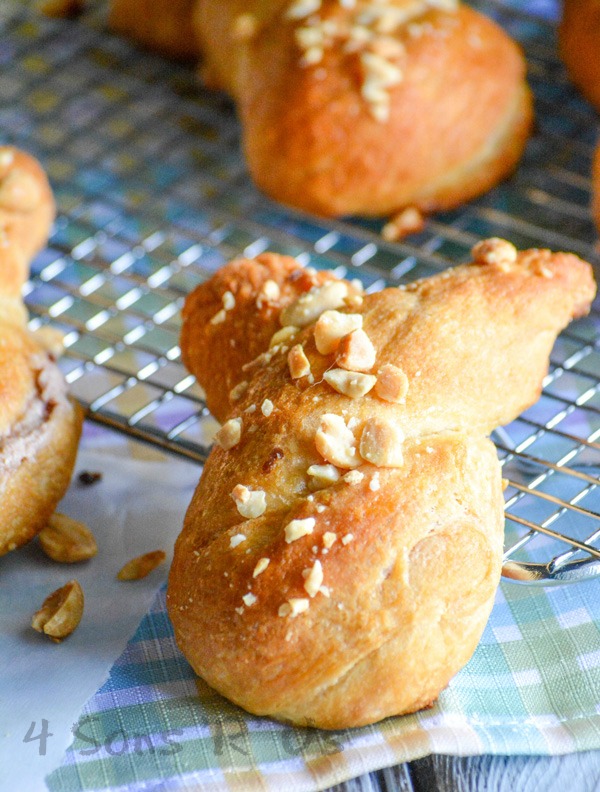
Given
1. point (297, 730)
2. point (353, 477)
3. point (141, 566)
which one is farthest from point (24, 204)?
point (297, 730)

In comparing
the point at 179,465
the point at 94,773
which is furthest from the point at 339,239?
the point at 94,773

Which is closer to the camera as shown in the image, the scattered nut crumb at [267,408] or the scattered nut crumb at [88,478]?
the scattered nut crumb at [267,408]

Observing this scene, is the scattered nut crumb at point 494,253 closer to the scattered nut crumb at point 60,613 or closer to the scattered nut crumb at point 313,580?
the scattered nut crumb at point 313,580

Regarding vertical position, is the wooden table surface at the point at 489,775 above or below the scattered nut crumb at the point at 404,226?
below

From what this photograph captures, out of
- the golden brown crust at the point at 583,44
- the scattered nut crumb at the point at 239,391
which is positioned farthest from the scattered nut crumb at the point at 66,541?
the golden brown crust at the point at 583,44

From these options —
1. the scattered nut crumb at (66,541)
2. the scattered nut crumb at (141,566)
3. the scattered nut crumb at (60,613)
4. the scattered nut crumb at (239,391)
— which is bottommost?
the scattered nut crumb at (141,566)

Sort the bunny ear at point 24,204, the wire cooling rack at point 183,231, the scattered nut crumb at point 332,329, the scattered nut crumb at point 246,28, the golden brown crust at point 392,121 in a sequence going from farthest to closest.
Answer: the scattered nut crumb at point 246,28
the golden brown crust at point 392,121
the bunny ear at point 24,204
the wire cooling rack at point 183,231
the scattered nut crumb at point 332,329

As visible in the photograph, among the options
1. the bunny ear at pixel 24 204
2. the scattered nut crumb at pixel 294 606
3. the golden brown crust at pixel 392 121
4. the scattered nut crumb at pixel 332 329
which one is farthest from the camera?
the golden brown crust at pixel 392 121
